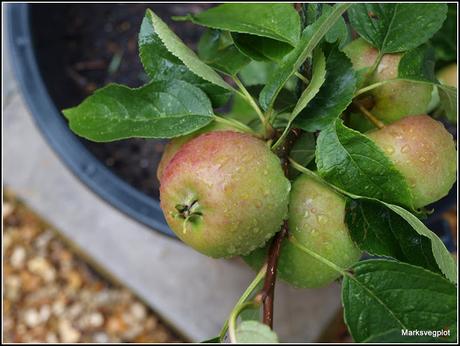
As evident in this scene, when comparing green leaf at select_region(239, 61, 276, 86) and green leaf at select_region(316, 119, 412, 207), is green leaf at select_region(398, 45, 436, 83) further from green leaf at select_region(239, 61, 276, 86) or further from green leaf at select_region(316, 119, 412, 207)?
green leaf at select_region(239, 61, 276, 86)

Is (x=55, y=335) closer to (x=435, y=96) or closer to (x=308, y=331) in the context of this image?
(x=308, y=331)

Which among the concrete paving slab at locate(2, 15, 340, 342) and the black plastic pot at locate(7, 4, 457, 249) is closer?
the black plastic pot at locate(7, 4, 457, 249)

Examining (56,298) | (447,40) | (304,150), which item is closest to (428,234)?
(304,150)

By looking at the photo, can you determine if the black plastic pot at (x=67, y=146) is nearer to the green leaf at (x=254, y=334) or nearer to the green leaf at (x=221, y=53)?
the green leaf at (x=221, y=53)

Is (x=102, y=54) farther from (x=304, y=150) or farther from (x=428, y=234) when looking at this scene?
(x=428, y=234)

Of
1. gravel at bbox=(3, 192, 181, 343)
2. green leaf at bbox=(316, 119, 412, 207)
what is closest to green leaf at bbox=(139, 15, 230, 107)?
green leaf at bbox=(316, 119, 412, 207)

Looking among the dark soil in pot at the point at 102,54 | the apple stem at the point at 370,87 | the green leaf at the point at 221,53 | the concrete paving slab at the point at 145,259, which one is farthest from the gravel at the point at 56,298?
the apple stem at the point at 370,87

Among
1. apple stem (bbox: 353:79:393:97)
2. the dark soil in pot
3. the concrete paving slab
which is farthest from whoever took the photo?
the concrete paving slab
